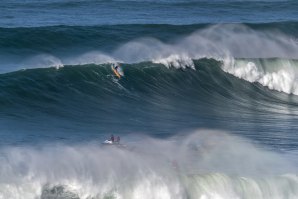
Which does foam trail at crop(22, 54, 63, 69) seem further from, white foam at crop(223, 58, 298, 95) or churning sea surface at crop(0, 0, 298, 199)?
white foam at crop(223, 58, 298, 95)

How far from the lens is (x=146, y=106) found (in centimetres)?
2681

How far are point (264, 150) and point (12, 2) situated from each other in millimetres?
31283

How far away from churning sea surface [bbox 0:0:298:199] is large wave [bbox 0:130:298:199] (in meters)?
0.03

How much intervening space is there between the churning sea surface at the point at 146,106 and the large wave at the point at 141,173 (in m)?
0.03

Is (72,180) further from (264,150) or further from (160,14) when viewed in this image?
(160,14)

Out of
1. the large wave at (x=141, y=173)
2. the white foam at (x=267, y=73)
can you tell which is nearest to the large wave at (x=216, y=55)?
the white foam at (x=267, y=73)

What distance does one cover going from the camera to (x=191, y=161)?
19766mm

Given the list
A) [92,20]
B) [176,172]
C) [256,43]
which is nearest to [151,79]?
[256,43]

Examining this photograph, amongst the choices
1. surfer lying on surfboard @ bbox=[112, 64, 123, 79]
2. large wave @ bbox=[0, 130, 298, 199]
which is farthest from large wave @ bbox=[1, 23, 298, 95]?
large wave @ bbox=[0, 130, 298, 199]

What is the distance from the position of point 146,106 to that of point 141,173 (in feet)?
28.4

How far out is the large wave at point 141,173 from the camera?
17.4 meters

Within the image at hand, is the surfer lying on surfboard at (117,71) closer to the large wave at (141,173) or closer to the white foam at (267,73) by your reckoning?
the white foam at (267,73)

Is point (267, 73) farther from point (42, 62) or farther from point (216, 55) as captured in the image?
point (42, 62)

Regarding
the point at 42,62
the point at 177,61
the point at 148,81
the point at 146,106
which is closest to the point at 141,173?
the point at 146,106
